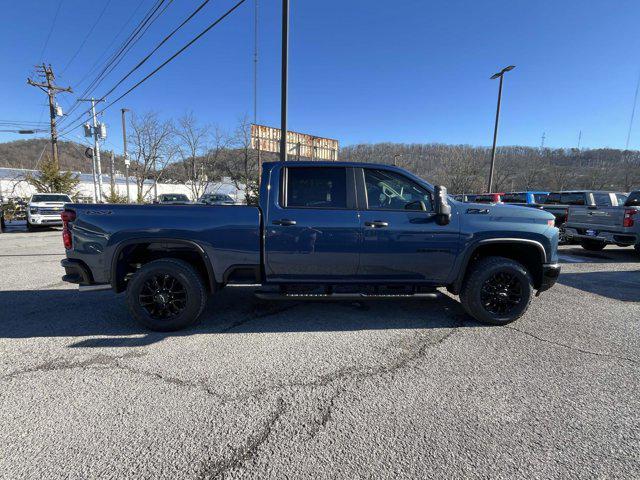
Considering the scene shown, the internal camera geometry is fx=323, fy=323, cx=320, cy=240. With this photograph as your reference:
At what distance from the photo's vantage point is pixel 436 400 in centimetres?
250

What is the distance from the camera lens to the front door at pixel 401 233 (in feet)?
12.2

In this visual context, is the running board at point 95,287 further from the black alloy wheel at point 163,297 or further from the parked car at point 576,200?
the parked car at point 576,200

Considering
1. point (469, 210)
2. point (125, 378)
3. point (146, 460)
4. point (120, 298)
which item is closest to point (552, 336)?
point (469, 210)

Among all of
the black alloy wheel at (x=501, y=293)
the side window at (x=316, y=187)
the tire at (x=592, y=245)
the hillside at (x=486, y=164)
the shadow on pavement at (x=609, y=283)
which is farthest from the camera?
the hillside at (x=486, y=164)

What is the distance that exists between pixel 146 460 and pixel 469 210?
382 centimetres

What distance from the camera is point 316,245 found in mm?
3684

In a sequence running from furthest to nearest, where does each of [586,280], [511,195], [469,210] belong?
[511,195]
[586,280]
[469,210]

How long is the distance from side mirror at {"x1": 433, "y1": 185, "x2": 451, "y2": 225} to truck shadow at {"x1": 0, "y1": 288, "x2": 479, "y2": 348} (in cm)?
119

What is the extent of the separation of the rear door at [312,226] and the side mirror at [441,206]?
924 mm

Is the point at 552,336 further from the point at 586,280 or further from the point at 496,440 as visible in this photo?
the point at 586,280

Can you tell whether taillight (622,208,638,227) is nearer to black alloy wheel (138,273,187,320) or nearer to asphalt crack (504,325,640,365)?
asphalt crack (504,325,640,365)

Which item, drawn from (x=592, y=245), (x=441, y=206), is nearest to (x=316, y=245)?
(x=441, y=206)

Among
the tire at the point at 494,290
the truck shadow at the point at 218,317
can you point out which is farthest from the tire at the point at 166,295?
the tire at the point at 494,290

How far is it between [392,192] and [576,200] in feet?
32.1
